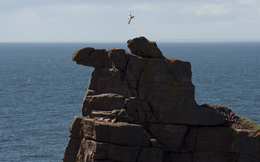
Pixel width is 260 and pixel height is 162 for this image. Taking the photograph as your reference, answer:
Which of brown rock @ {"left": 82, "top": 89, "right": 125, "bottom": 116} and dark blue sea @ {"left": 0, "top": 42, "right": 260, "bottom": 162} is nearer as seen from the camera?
brown rock @ {"left": 82, "top": 89, "right": 125, "bottom": 116}

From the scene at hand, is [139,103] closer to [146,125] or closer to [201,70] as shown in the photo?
[146,125]

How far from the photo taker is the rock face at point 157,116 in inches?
1212

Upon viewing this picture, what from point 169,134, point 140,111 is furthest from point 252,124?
point 140,111

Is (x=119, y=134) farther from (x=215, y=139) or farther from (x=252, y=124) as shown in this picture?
(x=252, y=124)

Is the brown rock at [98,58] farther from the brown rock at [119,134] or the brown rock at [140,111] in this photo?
the brown rock at [119,134]

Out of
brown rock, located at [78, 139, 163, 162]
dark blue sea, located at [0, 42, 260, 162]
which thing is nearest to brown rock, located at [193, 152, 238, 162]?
brown rock, located at [78, 139, 163, 162]

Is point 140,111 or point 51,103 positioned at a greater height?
point 140,111

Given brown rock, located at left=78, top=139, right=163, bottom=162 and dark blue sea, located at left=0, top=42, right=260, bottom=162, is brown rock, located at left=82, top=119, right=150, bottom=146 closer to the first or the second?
brown rock, located at left=78, top=139, right=163, bottom=162

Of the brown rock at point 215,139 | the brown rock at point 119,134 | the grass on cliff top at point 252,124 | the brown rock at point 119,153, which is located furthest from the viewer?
the brown rock at point 215,139

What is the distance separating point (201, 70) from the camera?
182750 millimetres

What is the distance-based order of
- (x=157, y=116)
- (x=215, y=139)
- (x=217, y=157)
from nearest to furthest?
(x=217, y=157)
(x=215, y=139)
(x=157, y=116)

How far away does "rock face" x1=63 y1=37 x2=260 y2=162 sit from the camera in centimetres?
3080

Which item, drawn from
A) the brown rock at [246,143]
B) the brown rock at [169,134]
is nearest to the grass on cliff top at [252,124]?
the brown rock at [246,143]

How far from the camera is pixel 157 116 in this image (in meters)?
31.8
